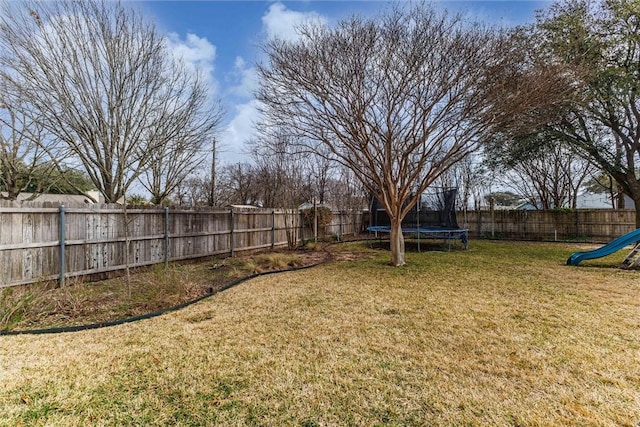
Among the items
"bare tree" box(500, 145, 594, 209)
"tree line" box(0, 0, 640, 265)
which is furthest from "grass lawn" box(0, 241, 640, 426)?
"bare tree" box(500, 145, 594, 209)

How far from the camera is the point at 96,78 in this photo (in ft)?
20.4

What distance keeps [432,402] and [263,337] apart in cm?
161

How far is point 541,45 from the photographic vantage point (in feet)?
23.9

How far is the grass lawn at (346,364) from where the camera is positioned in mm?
1793

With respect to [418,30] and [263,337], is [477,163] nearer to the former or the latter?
[418,30]

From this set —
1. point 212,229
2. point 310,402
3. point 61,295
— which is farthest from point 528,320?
point 212,229

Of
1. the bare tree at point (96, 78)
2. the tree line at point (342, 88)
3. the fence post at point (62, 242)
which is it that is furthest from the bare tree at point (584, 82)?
the fence post at point (62, 242)

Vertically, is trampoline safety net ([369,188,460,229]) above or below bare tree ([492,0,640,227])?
below

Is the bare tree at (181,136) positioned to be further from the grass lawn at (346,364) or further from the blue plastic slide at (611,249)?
the blue plastic slide at (611,249)

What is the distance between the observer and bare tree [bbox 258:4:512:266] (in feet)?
18.1

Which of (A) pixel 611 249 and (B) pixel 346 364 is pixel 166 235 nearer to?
(B) pixel 346 364

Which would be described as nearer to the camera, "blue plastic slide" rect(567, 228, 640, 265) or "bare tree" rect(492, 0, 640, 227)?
"bare tree" rect(492, 0, 640, 227)

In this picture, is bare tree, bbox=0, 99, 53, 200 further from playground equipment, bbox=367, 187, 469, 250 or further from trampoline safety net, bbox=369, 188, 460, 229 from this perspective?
trampoline safety net, bbox=369, 188, 460, 229

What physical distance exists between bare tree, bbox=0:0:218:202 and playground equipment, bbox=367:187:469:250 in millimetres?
7119
